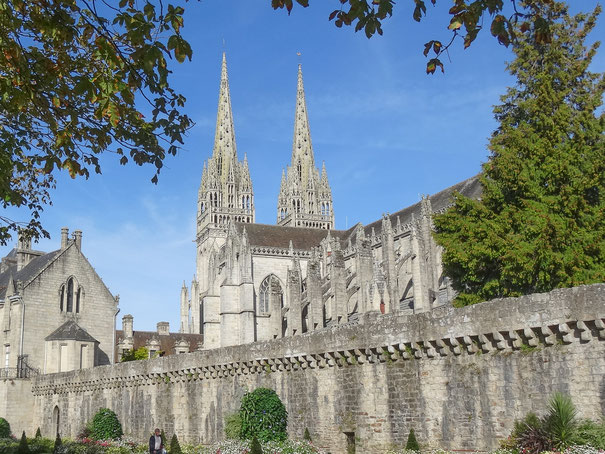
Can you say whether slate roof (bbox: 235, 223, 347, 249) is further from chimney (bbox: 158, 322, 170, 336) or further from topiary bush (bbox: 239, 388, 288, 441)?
topiary bush (bbox: 239, 388, 288, 441)

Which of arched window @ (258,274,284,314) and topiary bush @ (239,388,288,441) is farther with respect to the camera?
arched window @ (258,274,284,314)

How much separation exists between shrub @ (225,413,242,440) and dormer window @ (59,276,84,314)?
27.2m

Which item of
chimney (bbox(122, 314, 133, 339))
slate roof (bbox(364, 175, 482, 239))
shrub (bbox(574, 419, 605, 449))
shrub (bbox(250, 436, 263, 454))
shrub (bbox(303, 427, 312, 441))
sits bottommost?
shrub (bbox(250, 436, 263, 454))

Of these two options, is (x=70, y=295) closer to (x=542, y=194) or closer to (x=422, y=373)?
(x=542, y=194)

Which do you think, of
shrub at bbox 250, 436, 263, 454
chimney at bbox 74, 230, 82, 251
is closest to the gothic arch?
chimney at bbox 74, 230, 82, 251

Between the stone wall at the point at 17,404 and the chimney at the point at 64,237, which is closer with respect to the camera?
the stone wall at the point at 17,404

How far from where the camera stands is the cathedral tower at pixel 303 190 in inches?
3656

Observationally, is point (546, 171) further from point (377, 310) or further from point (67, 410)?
point (67, 410)

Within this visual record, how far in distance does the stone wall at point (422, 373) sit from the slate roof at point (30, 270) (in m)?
24.3

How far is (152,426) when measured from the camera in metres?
26.1

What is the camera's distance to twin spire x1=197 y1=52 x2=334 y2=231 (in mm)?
90750

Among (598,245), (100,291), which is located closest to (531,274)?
(598,245)

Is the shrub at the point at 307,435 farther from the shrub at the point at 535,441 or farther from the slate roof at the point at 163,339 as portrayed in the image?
the slate roof at the point at 163,339

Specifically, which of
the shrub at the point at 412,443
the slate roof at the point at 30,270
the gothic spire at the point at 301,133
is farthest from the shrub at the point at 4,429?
the gothic spire at the point at 301,133
